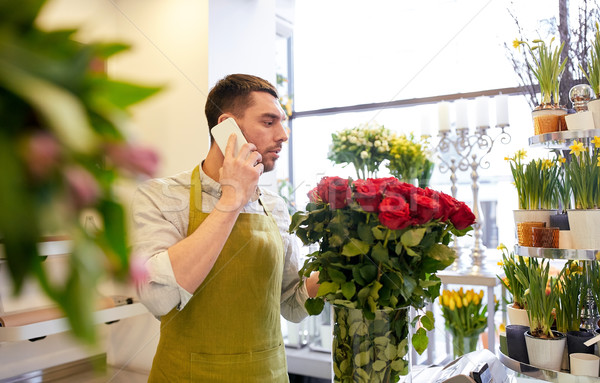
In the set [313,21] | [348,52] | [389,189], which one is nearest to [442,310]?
[348,52]

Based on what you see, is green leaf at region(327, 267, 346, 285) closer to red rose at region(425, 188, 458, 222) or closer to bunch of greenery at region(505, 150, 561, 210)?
red rose at region(425, 188, 458, 222)

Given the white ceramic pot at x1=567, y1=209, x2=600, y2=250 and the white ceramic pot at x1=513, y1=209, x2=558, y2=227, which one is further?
the white ceramic pot at x1=513, y1=209, x2=558, y2=227

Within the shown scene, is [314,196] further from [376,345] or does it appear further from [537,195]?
[537,195]

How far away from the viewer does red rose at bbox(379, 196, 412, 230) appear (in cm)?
64

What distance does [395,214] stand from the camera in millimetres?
644

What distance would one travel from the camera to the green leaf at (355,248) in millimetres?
678

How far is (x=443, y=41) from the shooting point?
2.21 meters

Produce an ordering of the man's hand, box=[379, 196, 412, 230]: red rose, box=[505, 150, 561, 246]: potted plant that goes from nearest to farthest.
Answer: box=[379, 196, 412, 230]: red rose
the man's hand
box=[505, 150, 561, 246]: potted plant

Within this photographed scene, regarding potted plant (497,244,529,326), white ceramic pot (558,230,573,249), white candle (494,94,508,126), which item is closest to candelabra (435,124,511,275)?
white candle (494,94,508,126)

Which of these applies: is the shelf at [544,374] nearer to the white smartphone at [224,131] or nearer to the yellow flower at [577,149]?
the yellow flower at [577,149]

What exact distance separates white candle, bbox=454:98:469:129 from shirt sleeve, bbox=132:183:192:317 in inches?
57.3

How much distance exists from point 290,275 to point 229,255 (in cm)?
20

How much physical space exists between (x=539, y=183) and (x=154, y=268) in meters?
0.90

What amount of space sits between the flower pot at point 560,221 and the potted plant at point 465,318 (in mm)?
928
